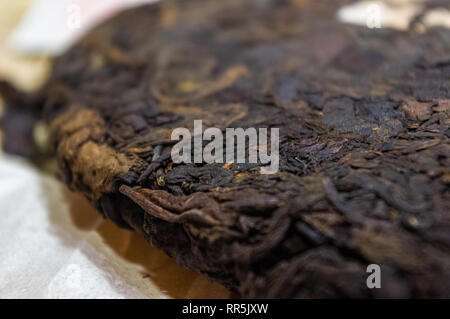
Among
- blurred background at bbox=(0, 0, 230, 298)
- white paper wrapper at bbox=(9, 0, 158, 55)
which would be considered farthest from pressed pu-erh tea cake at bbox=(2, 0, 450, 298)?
white paper wrapper at bbox=(9, 0, 158, 55)

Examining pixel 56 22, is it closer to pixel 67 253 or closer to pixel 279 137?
pixel 67 253

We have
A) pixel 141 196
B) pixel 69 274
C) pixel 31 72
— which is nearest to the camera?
pixel 141 196

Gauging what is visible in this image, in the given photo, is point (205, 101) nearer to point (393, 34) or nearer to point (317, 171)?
point (317, 171)

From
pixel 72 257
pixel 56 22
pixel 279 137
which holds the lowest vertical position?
pixel 72 257

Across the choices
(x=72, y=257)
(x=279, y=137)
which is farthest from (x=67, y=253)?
(x=279, y=137)

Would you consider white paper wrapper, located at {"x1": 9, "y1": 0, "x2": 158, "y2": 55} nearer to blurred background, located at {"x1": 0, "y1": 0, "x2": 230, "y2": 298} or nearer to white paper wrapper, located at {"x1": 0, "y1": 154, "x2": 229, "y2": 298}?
blurred background, located at {"x1": 0, "y1": 0, "x2": 230, "y2": 298}

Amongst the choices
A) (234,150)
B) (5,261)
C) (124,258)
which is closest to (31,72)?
(5,261)

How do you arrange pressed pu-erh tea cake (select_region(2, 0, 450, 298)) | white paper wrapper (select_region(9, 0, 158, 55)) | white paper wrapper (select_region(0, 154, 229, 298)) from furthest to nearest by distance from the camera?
white paper wrapper (select_region(9, 0, 158, 55)) < white paper wrapper (select_region(0, 154, 229, 298)) < pressed pu-erh tea cake (select_region(2, 0, 450, 298))
